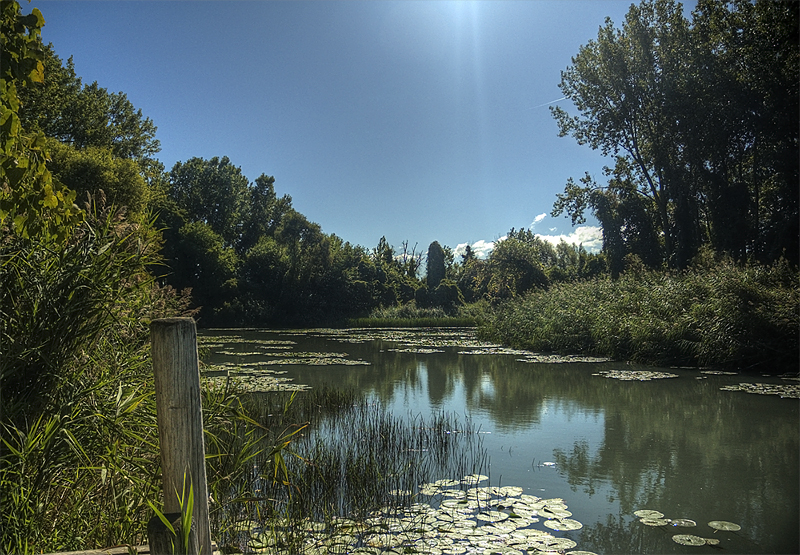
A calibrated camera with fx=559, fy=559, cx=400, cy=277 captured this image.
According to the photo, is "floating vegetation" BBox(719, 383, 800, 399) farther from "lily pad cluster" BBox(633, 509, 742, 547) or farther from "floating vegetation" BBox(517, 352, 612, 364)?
"lily pad cluster" BBox(633, 509, 742, 547)

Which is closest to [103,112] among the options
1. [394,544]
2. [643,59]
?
[643,59]

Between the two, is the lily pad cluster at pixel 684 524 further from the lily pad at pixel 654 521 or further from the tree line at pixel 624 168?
the tree line at pixel 624 168

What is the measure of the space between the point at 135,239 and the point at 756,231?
78.2 ft

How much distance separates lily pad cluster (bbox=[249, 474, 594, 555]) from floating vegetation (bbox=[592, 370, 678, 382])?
254 inches

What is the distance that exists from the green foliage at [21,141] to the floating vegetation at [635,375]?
30.7 feet

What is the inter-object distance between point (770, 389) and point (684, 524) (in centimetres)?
602

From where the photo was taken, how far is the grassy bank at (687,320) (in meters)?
10.1

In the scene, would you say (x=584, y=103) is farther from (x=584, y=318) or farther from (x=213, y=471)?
(x=213, y=471)

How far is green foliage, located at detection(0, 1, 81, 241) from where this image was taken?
220cm

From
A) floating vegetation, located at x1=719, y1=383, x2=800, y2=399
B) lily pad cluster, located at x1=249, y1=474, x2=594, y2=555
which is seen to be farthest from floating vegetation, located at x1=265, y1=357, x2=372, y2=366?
lily pad cluster, located at x1=249, y1=474, x2=594, y2=555

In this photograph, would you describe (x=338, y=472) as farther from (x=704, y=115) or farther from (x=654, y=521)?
(x=704, y=115)

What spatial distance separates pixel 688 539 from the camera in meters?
3.30

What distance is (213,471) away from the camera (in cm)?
345


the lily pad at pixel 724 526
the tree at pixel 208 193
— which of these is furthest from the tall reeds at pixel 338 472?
the tree at pixel 208 193
